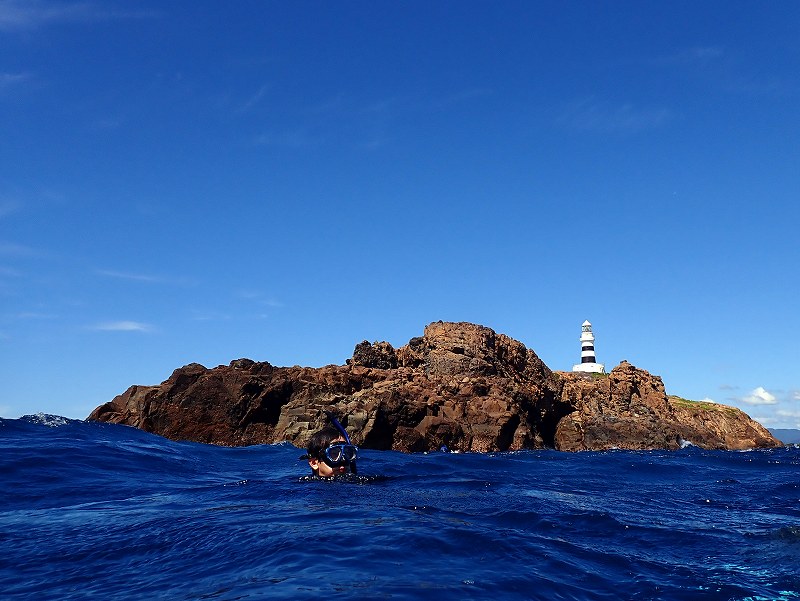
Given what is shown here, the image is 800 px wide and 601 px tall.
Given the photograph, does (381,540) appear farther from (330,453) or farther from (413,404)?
(413,404)

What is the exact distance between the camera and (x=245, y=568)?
205 inches

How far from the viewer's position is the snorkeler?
1071 cm

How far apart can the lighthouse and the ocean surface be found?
84.0m

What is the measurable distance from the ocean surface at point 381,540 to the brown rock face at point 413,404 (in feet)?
54.6

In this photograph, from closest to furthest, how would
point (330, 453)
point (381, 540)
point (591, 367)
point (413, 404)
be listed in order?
point (381, 540)
point (330, 453)
point (413, 404)
point (591, 367)

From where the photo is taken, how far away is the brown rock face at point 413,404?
30.0 m

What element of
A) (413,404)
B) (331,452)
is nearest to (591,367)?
(413,404)

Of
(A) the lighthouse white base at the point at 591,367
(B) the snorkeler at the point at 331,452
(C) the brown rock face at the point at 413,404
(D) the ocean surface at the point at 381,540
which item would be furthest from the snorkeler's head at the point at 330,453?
(A) the lighthouse white base at the point at 591,367

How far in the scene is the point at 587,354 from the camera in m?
93.9

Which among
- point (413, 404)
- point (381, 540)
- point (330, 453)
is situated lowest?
point (381, 540)

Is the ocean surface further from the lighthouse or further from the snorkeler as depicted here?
the lighthouse

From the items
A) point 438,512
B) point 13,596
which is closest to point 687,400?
point 438,512

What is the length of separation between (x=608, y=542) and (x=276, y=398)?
1091 inches

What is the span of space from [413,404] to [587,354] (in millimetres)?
69377
